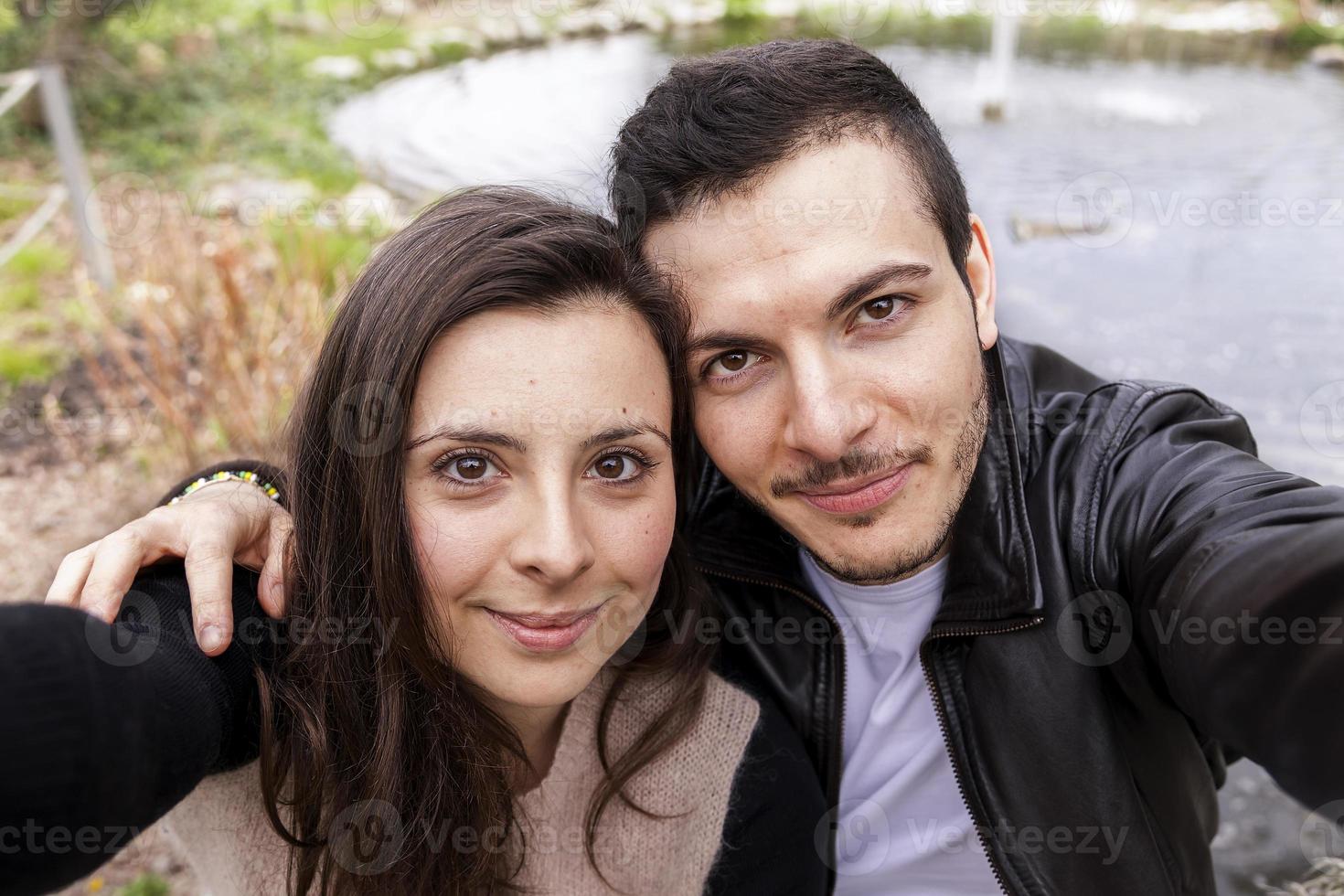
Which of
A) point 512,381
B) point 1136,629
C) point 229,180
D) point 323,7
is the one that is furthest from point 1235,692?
point 323,7

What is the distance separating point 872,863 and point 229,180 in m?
7.64

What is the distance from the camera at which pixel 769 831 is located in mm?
1841

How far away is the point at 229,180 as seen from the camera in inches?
319

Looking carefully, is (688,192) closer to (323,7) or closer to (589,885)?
(589,885)

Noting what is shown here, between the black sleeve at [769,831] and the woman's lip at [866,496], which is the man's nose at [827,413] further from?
the black sleeve at [769,831]

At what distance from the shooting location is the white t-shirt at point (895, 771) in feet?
6.66

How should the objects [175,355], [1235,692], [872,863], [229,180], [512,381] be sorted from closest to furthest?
[1235,692] < [512,381] < [872,863] < [175,355] < [229,180]

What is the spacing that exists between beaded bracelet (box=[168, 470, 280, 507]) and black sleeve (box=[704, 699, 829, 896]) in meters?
0.98

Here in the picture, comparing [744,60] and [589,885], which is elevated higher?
[744,60]

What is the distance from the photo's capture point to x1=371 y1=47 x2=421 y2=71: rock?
38.2 feet

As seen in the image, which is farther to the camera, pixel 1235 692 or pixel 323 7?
pixel 323 7

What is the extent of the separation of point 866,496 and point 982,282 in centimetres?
55

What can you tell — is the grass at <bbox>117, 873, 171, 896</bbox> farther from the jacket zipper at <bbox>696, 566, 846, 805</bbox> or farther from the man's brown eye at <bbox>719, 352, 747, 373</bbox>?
the man's brown eye at <bbox>719, 352, 747, 373</bbox>

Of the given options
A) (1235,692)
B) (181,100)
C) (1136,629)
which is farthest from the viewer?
(181,100)
